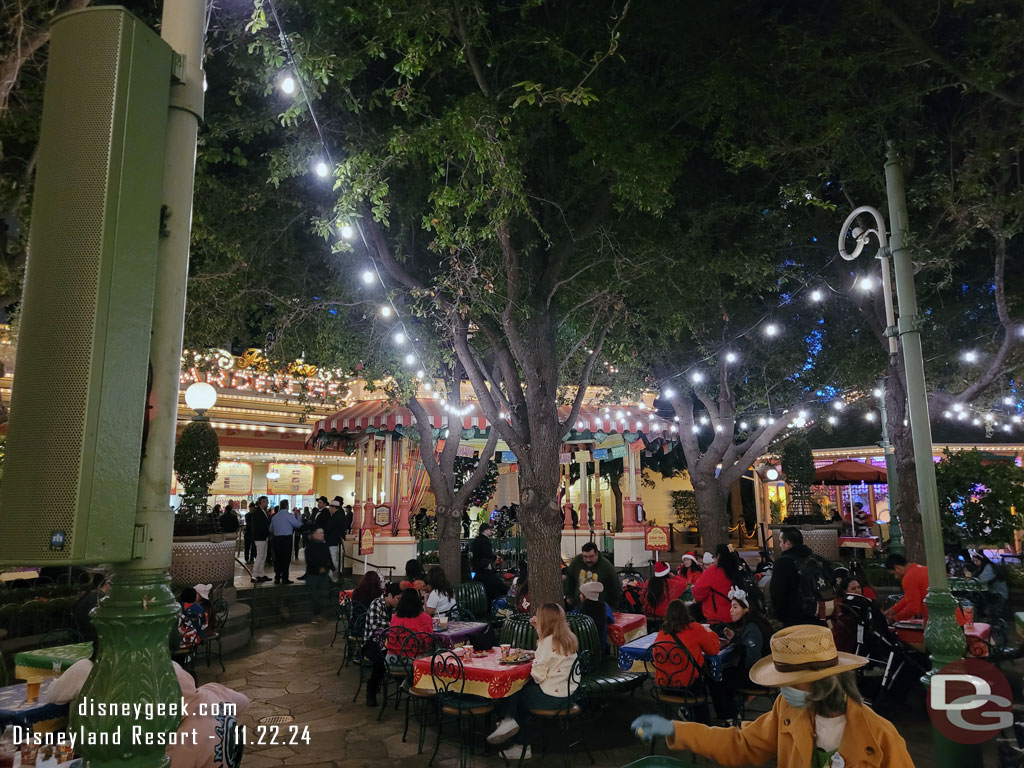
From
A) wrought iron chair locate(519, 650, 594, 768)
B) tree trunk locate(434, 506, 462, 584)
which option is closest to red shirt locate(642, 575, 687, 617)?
wrought iron chair locate(519, 650, 594, 768)

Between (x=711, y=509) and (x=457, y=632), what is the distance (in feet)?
28.9

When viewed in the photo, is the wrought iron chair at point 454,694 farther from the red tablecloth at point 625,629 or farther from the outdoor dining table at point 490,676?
the red tablecloth at point 625,629

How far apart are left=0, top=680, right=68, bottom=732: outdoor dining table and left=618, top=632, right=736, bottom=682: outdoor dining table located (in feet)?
16.4

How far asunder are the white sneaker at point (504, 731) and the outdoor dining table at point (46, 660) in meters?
3.49

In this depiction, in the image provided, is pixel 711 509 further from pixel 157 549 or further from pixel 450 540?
pixel 157 549

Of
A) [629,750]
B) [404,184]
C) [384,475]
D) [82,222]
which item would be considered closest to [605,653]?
[629,750]

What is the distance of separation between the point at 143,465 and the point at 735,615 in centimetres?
601

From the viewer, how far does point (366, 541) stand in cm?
1683

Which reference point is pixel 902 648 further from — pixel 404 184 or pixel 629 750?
pixel 404 184

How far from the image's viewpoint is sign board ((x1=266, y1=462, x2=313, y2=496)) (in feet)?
78.1

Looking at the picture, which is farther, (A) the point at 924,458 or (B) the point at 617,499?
(B) the point at 617,499

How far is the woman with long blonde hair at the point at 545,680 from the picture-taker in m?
5.86

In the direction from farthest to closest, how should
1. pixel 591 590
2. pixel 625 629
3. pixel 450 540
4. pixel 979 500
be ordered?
pixel 450 540 → pixel 979 500 → pixel 591 590 → pixel 625 629

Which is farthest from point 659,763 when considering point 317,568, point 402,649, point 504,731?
point 317,568
